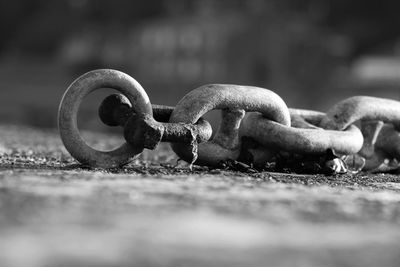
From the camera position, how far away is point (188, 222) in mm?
1410

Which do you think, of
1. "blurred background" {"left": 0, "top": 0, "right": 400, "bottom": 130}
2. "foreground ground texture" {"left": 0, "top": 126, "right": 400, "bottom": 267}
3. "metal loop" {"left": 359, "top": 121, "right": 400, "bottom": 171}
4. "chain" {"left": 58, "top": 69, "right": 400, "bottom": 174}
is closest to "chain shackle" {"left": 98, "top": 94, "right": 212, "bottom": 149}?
"chain" {"left": 58, "top": 69, "right": 400, "bottom": 174}

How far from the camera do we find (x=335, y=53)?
37125 mm

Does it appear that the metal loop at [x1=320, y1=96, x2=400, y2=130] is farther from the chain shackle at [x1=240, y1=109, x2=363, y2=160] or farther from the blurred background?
the blurred background

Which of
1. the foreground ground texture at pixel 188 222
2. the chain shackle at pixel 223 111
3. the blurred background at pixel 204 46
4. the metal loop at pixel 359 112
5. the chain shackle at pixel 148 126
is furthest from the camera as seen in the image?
the blurred background at pixel 204 46

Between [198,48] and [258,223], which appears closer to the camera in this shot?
[258,223]

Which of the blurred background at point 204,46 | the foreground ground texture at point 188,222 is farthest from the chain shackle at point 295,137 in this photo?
the blurred background at point 204,46

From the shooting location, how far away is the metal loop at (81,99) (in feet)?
7.98

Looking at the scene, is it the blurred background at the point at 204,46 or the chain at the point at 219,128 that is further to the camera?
the blurred background at the point at 204,46

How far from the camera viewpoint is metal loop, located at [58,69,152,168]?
7.98 ft

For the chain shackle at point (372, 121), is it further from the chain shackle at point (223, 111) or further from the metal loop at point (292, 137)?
the chain shackle at point (223, 111)

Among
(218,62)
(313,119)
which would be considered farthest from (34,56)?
(313,119)

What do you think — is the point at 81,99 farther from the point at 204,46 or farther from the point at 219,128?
the point at 204,46

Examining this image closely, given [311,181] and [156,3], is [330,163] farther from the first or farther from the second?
[156,3]

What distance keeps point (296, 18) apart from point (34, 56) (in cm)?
1657
